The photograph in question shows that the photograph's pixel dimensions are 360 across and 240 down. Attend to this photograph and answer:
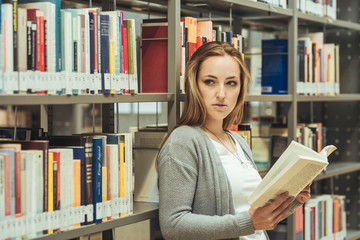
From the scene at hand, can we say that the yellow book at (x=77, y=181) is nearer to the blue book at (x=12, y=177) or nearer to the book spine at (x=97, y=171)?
the book spine at (x=97, y=171)

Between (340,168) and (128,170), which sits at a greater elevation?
(128,170)

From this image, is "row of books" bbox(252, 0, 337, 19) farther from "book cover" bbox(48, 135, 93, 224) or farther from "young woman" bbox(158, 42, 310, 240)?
"book cover" bbox(48, 135, 93, 224)

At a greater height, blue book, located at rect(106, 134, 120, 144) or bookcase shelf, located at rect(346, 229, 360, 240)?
blue book, located at rect(106, 134, 120, 144)

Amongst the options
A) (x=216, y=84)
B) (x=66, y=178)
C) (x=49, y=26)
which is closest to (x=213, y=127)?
(x=216, y=84)

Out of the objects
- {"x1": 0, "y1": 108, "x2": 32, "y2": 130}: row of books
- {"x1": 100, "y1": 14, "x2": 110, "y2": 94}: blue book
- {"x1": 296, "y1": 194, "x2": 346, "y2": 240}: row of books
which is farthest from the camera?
{"x1": 0, "y1": 108, "x2": 32, "y2": 130}: row of books

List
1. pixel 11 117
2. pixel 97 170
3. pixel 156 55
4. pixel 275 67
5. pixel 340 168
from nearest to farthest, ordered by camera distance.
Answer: pixel 97 170 < pixel 156 55 < pixel 275 67 < pixel 340 168 < pixel 11 117

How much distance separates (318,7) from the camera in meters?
3.22

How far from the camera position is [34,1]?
1590mm

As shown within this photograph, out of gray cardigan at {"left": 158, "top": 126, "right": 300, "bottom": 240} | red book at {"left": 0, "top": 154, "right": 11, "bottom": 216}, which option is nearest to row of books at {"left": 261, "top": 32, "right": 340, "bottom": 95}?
gray cardigan at {"left": 158, "top": 126, "right": 300, "bottom": 240}

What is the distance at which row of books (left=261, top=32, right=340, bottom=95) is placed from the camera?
300 cm

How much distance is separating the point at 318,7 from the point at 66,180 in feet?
7.02

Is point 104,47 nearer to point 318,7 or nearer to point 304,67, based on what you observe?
point 304,67

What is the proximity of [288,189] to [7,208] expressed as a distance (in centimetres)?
88

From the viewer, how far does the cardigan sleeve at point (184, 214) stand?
1.77 metres
